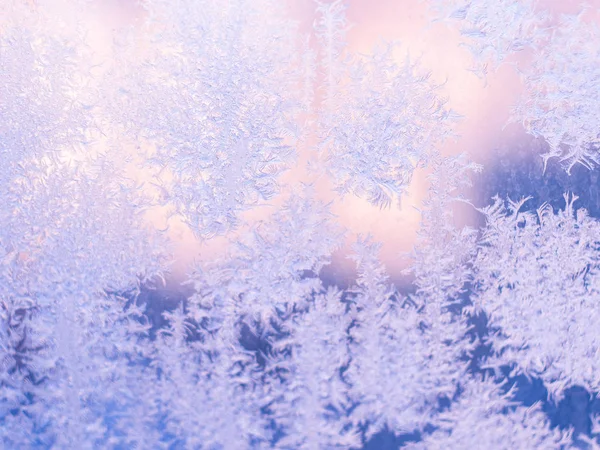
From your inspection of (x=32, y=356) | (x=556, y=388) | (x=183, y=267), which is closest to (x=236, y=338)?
(x=183, y=267)

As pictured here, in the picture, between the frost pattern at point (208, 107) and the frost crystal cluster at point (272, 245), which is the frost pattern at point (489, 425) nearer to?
the frost crystal cluster at point (272, 245)

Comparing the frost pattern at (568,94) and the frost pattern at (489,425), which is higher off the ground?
the frost pattern at (568,94)

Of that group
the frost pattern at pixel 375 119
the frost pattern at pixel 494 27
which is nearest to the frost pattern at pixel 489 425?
the frost pattern at pixel 375 119

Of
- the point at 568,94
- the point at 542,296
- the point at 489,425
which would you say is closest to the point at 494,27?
the point at 568,94

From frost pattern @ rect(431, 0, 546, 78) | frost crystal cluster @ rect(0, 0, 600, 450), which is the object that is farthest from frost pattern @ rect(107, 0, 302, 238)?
frost pattern @ rect(431, 0, 546, 78)

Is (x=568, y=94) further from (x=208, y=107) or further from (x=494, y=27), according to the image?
(x=208, y=107)

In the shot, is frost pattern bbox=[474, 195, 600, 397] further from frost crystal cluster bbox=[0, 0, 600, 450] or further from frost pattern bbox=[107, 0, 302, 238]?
frost pattern bbox=[107, 0, 302, 238]

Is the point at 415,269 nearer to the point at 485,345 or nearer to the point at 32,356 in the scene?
the point at 485,345

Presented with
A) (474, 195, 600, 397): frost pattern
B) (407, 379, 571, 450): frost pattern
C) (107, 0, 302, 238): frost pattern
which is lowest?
(407, 379, 571, 450): frost pattern
